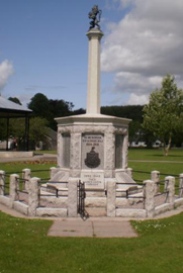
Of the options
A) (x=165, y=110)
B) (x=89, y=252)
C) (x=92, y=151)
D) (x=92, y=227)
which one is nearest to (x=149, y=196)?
(x=92, y=227)

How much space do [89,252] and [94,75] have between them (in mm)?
7477

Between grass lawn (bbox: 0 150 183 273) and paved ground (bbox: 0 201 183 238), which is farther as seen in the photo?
paved ground (bbox: 0 201 183 238)

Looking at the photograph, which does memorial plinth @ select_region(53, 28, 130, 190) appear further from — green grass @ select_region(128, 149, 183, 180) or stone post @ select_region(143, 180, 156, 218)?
green grass @ select_region(128, 149, 183, 180)

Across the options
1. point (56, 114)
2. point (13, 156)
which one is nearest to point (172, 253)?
point (13, 156)

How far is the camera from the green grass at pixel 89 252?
6781 mm

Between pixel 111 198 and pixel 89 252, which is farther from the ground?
pixel 111 198

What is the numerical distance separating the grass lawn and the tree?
40300mm

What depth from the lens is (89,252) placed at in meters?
7.58

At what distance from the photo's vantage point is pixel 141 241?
845 centimetres

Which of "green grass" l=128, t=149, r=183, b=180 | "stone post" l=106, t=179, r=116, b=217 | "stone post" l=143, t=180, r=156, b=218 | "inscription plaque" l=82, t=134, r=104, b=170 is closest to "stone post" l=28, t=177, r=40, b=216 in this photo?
"stone post" l=106, t=179, r=116, b=217

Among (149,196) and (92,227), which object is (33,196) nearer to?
(92,227)

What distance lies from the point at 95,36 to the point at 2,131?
148ft

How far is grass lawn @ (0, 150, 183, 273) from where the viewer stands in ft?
22.2

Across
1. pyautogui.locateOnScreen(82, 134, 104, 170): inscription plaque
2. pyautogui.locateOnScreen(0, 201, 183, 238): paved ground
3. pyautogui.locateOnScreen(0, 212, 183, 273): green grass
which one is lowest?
pyautogui.locateOnScreen(0, 212, 183, 273): green grass
